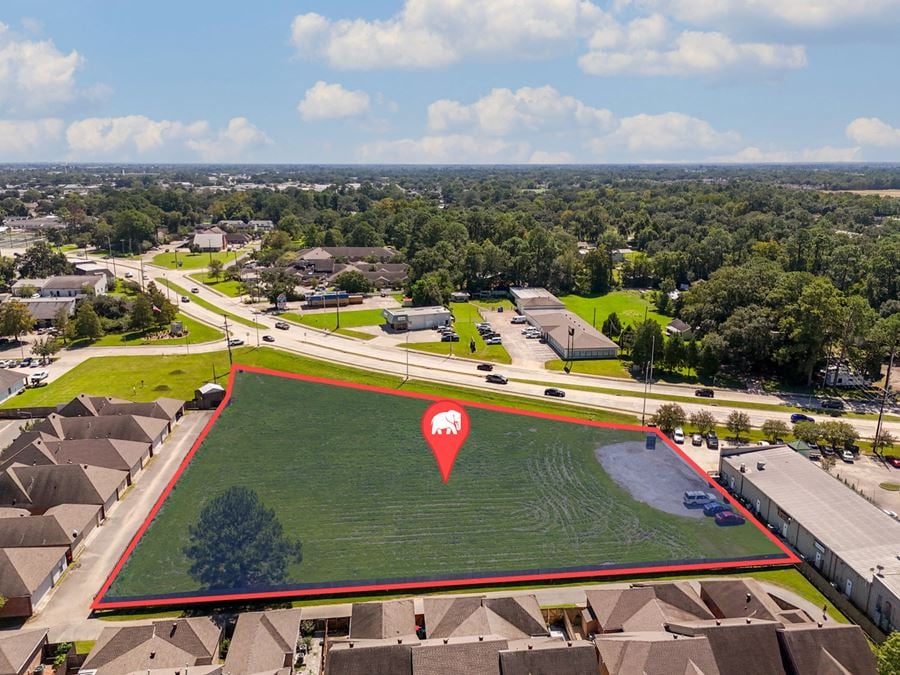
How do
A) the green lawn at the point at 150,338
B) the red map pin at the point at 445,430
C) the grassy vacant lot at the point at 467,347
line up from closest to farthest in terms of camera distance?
1. the red map pin at the point at 445,430
2. the grassy vacant lot at the point at 467,347
3. the green lawn at the point at 150,338

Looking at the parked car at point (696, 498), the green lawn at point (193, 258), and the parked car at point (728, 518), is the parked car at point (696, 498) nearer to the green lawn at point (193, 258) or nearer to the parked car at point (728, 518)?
the parked car at point (728, 518)

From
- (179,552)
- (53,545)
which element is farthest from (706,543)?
(53,545)

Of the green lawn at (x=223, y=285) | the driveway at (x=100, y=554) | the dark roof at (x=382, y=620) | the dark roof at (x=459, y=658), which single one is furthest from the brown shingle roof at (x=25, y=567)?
the green lawn at (x=223, y=285)

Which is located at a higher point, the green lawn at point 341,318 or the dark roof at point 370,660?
the green lawn at point 341,318

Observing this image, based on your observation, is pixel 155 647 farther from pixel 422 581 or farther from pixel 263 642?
pixel 422 581

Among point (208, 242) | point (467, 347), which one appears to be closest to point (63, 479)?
point (467, 347)

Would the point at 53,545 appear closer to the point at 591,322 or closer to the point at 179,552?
the point at 179,552

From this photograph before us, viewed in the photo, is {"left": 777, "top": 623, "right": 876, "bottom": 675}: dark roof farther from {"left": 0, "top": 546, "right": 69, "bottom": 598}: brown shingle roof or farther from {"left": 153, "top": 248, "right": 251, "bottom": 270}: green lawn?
{"left": 153, "top": 248, "right": 251, "bottom": 270}: green lawn

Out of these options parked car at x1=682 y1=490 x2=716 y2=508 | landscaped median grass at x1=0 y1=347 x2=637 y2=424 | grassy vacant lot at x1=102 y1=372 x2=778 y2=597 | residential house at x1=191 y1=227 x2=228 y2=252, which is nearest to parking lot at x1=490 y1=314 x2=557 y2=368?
landscaped median grass at x1=0 y1=347 x2=637 y2=424
